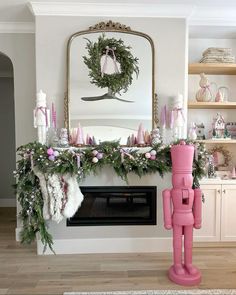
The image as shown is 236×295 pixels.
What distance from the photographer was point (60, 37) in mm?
3098

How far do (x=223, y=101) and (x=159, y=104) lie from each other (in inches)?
36.3

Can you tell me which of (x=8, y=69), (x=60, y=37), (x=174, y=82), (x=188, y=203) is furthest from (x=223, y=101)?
(x=8, y=69)

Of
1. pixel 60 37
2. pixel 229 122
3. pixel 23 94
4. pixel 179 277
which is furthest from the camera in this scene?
pixel 229 122

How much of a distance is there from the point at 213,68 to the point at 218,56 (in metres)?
0.15

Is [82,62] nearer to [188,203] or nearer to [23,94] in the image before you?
[23,94]

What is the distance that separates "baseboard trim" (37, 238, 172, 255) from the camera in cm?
311

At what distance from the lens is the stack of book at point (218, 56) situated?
3.43m

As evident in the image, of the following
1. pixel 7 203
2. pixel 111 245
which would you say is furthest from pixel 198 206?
pixel 7 203

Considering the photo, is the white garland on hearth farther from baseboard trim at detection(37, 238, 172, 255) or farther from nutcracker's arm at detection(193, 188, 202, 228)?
nutcracker's arm at detection(193, 188, 202, 228)

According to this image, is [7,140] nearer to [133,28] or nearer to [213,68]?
[133,28]

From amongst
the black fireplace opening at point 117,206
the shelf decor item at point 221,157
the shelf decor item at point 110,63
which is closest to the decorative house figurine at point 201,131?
the shelf decor item at point 221,157

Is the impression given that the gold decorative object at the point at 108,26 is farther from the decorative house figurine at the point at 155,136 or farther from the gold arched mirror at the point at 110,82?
the decorative house figurine at the point at 155,136

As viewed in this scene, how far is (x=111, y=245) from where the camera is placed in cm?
314

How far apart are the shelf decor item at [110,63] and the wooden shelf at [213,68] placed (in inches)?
33.1
